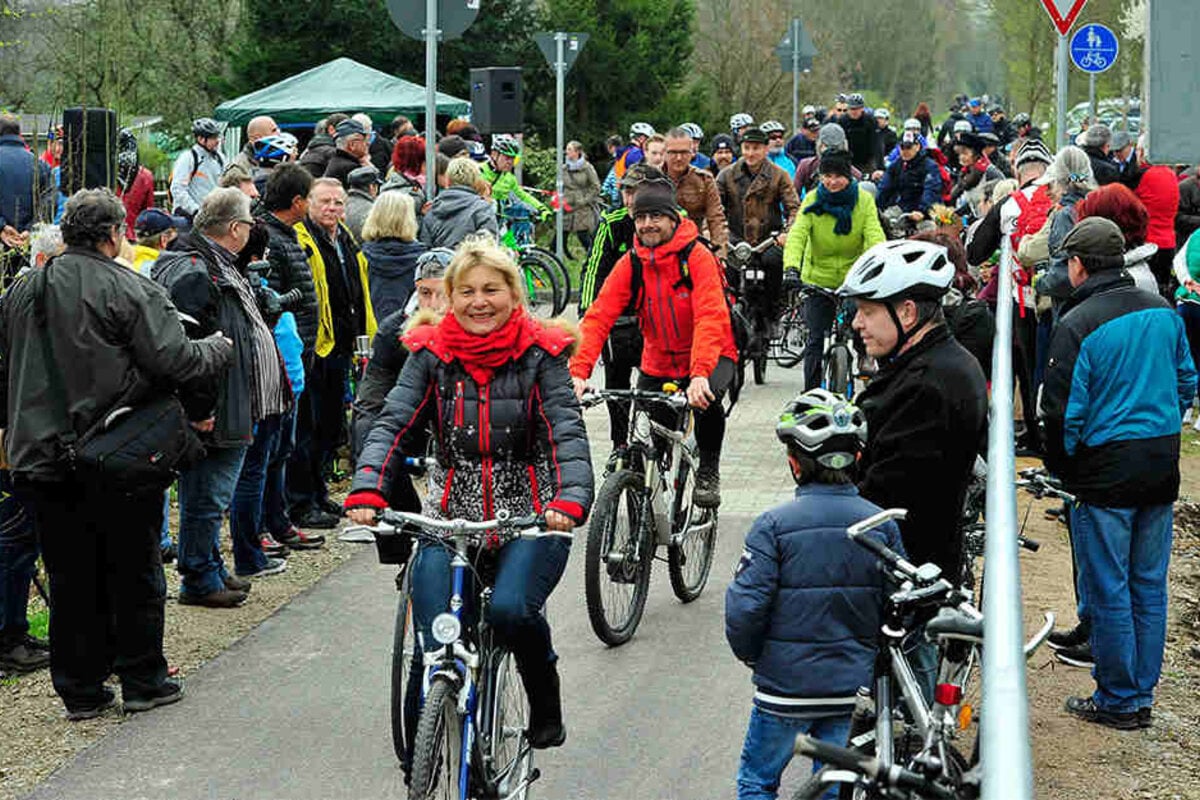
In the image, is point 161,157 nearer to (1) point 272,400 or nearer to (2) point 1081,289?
(1) point 272,400

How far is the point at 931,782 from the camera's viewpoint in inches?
155

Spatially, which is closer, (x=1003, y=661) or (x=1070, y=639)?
(x=1003, y=661)

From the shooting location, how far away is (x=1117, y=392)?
718 cm

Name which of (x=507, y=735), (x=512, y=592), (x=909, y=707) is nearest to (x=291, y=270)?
(x=507, y=735)

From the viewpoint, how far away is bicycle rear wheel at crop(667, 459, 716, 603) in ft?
29.1

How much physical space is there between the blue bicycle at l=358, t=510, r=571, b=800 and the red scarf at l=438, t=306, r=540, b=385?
0.53 meters

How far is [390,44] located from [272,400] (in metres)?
28.0

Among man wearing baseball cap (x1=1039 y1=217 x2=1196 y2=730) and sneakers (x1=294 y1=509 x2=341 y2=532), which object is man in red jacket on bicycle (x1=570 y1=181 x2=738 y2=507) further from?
sneakers (x1=294 y1=509 x2=341 y2=532)

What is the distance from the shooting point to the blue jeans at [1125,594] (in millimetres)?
7270

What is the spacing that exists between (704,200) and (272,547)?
5431 mm

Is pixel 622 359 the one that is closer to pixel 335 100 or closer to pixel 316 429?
pixel 316 429

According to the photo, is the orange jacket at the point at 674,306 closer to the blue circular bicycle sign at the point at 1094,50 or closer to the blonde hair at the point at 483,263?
the blonde hair at the point at 483,263

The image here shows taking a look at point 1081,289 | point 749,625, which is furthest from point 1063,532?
point 749,625

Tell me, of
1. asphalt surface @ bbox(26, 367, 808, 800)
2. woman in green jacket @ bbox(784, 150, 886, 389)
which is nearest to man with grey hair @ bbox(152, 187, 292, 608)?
asphalt surface @ bbox(26, 367, 808, 800)
